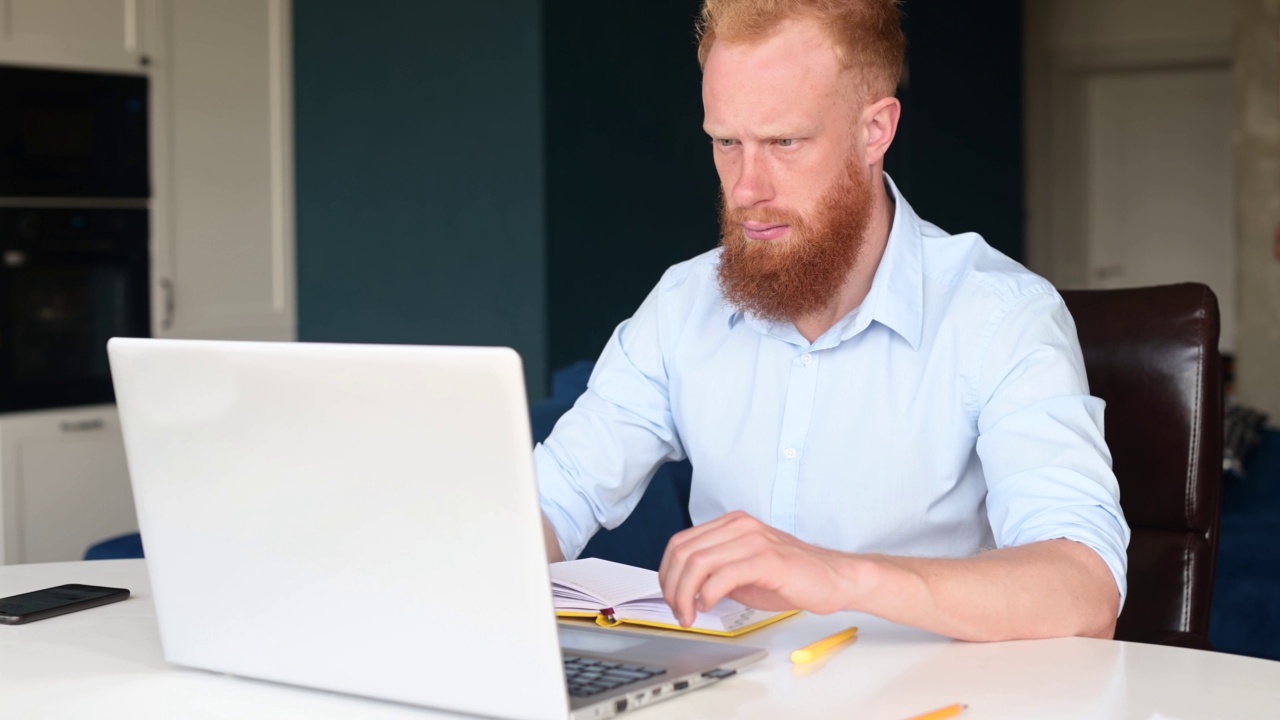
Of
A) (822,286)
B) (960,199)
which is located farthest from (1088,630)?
(960,199)

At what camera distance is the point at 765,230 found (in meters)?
1.65

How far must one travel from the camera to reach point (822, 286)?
5.50 feet

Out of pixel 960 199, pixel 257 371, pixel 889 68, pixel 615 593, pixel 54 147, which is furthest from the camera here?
pixel 960 199

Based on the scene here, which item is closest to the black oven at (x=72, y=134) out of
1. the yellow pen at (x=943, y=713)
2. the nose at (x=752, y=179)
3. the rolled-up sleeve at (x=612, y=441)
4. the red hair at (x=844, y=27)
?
the rolled-up sleeve at (x=612, y=441)

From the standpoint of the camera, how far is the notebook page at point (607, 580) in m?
1.36

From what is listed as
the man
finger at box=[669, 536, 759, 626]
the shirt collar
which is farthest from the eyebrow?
finger at box=[669, 536, 759, 626]

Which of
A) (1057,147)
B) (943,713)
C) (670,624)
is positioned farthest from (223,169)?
(1057,147)

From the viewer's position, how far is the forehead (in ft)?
5.20

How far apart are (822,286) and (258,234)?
11.8 ft

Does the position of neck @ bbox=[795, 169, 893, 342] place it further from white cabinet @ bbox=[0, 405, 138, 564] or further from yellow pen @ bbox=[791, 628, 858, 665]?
white cabinet @ bbox=[0, 405, 138, 564]

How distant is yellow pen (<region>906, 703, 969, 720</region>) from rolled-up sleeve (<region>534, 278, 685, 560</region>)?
26.8 inches

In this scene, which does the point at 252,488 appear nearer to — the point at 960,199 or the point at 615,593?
the point at 615,593

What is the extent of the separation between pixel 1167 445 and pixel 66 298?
11.2 feet

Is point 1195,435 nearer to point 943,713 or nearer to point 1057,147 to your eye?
point 943,713
